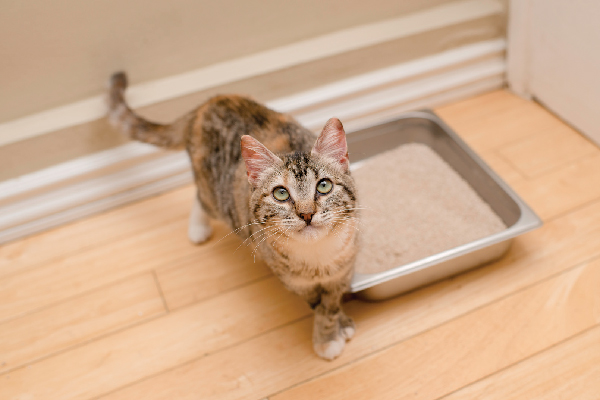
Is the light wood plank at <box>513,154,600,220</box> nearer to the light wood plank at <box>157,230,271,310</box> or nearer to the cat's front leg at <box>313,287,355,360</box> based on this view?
the cat's front leg at <box>313,287,355,360</box>

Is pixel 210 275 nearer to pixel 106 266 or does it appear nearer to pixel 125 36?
pixel 106 266

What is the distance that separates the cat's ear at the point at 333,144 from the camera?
38.0 inches

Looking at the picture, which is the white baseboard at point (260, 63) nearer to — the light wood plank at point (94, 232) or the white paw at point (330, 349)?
the light wood plank at point (94, 232)

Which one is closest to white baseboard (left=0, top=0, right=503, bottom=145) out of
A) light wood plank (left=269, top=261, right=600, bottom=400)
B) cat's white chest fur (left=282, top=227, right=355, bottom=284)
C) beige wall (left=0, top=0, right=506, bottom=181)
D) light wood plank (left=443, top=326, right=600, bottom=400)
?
beige wall (left=0, top=0, right=506, bottom=181)

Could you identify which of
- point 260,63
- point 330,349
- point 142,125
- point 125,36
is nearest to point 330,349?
point 330,349

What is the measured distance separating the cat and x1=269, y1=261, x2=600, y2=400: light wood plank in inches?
3.5

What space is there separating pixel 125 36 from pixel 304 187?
0.86m

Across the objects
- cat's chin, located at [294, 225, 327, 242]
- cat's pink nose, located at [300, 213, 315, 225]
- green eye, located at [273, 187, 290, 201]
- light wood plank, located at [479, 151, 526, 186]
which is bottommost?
light wood plank, located at [479, 151, 526, 186]

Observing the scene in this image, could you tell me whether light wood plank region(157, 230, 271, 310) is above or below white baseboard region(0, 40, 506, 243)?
below

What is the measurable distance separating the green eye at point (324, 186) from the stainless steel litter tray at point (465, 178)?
0.31 m

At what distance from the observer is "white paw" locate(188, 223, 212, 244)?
4.99 feet

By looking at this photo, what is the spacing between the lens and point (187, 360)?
1.26 metres

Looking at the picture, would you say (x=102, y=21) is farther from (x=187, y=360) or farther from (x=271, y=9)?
(x=187, y=360)

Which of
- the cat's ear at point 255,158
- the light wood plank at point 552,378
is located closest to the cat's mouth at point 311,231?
the cat's ear at point 255,158
